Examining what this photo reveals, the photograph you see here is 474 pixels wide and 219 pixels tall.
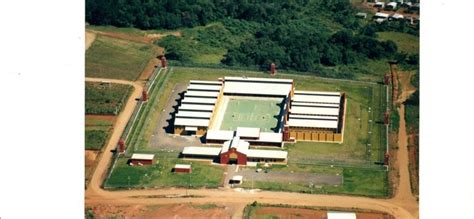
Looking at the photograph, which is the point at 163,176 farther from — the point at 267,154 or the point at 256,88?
the point at 256,88

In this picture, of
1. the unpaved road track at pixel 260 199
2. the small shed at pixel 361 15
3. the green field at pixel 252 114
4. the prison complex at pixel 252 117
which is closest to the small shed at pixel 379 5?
the small shed at pixel 361 15

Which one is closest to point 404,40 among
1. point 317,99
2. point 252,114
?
point 317,99

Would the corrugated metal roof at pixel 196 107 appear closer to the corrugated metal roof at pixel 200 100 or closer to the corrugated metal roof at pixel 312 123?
the corrugated metal roof at pixel 200 100

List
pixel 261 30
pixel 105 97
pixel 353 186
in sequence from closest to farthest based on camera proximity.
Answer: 1. pixel 353 186
2. pixel 105 97
3. pixel 261 30

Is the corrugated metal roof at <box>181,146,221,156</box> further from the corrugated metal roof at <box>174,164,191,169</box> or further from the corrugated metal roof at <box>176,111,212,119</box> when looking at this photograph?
the corrugated metal roof at <box>176,111,212,119</box>

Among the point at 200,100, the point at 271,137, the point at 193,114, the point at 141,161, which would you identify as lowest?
the point at 141,161
